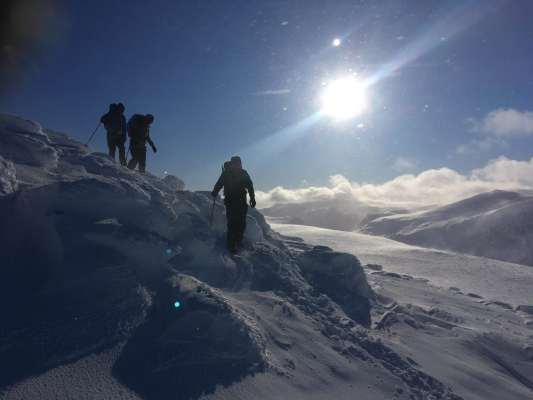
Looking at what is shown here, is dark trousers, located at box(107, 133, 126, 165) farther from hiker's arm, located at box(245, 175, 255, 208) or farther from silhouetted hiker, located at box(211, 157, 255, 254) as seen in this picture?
hiker's arm, located at box(245, 175, 255, 208)

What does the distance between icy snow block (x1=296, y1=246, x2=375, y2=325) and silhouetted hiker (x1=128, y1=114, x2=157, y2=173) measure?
5748 millimetres

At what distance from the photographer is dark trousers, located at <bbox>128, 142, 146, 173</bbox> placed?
7836 mm

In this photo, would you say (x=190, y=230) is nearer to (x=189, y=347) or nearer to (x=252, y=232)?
(x=252, y=232)

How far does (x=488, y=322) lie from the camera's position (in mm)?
6152

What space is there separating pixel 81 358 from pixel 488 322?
27.0 feet

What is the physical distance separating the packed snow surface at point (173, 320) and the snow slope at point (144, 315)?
0.02 m

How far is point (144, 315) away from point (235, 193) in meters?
3.16

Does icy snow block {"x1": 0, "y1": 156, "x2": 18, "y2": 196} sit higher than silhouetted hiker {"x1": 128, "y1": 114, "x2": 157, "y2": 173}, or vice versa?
silhouetted hiker {"x1": 128, "y1": 114, "x2": 157, "y2": 173}

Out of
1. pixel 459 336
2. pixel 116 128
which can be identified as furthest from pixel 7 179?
pixel 459 336

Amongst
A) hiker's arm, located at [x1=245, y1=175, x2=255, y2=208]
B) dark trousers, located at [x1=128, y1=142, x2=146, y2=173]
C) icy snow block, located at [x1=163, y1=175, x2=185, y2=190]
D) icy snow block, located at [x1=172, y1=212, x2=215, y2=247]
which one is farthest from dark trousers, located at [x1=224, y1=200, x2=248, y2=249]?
icy snow block, located at [x1=163, y1=175, x2=185, y2=190]

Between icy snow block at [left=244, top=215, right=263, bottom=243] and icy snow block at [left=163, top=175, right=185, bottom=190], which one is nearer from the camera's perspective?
icy snow block at [left=244, top=215, right=263, bottom=243]

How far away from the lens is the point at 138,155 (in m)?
7.90

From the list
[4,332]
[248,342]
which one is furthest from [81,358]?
[248,342]

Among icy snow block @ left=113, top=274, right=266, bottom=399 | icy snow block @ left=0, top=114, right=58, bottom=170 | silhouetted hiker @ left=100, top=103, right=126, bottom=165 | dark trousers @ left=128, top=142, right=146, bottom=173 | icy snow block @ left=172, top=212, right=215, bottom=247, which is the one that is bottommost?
icy snow block @ left=113, top=274, right=266, bottom=399
